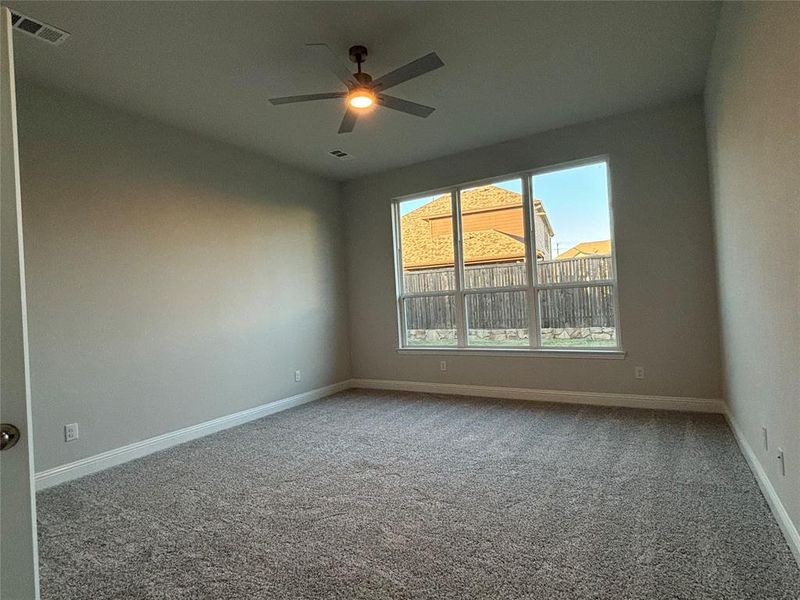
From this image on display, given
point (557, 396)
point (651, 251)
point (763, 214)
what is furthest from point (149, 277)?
point (651, 251)

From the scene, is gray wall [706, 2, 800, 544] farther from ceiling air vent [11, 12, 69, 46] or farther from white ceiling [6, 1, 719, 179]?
ceiling air vent [11, 12, 69, 46]

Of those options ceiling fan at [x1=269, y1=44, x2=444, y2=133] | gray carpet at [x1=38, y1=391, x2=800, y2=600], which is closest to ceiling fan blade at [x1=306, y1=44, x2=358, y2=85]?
ceiling fan at [x1=269, y1=44, x2=444, y2=133]

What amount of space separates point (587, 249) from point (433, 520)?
10.7 feet

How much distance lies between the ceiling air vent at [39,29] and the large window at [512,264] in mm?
3645

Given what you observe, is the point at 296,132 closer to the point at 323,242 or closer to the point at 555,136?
the point at 323,242

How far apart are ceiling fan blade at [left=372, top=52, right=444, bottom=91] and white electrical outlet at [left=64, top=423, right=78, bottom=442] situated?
3130mm

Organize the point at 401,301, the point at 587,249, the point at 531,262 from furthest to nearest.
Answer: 1. the point at 401,301
2. the point at 531,262
3. the point at 587,249

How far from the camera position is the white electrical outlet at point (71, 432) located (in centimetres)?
308

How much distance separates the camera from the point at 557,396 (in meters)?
4.52

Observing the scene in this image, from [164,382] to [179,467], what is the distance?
2.82 feet

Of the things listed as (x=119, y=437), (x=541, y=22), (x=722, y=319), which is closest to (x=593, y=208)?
(x=722, y=319)

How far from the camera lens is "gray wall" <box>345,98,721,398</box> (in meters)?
3.88

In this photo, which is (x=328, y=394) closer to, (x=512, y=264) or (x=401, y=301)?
(x=401, y=301)

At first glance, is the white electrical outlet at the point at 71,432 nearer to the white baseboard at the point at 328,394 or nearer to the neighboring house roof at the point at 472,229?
the white baseboard at the point at 328,394
